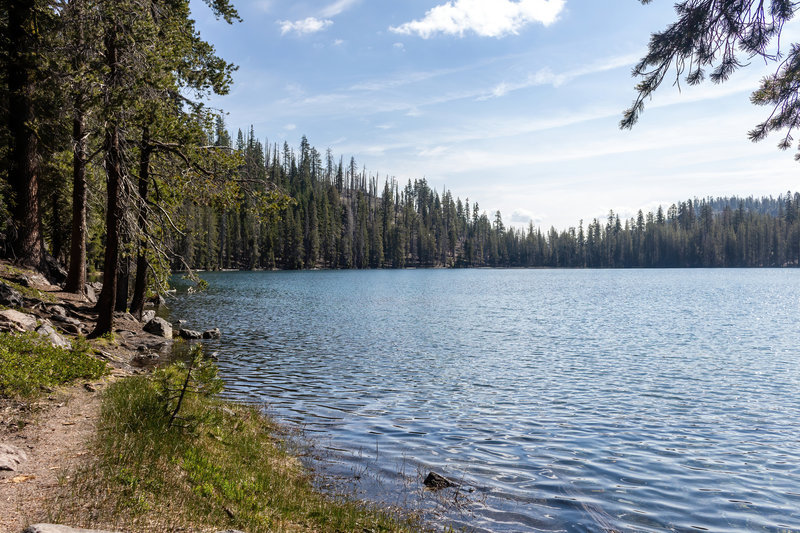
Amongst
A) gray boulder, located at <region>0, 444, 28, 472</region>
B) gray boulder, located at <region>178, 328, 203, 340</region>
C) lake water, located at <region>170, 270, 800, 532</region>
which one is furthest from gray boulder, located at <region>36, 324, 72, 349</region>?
gray boulder, located at <region>178, 328, 203, 340</region>

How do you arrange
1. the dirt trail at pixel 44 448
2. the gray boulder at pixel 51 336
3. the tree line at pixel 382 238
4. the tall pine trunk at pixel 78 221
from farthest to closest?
the tree line at pixel 382 238, the tall pine trunk at pixel 78 221, the gray boulder at pixel 51 336, the dirt trail at pixel 44 448

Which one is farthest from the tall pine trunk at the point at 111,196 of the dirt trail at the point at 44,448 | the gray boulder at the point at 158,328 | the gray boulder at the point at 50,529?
the gray boulder at the point at 50,529

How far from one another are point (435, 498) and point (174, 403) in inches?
185

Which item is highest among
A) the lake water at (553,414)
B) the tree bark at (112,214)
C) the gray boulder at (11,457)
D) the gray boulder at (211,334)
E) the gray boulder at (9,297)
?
the tree bark at (112,214)

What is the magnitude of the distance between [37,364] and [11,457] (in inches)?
151

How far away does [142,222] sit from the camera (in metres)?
18.0

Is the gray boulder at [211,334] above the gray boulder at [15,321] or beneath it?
beneath

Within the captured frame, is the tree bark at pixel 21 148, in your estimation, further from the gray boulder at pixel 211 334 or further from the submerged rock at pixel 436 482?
the submerged rock at pixel 436 482

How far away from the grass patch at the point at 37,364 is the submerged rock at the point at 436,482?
7.02m

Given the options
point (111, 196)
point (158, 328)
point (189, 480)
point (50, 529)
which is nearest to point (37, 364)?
point (189, 480)

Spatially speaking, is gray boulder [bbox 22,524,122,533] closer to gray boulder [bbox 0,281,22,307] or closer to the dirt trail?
the dirt trail

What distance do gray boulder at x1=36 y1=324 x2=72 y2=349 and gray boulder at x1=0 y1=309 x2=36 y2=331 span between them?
31cm

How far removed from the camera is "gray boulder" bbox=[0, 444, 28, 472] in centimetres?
612

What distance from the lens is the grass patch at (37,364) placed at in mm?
8570
